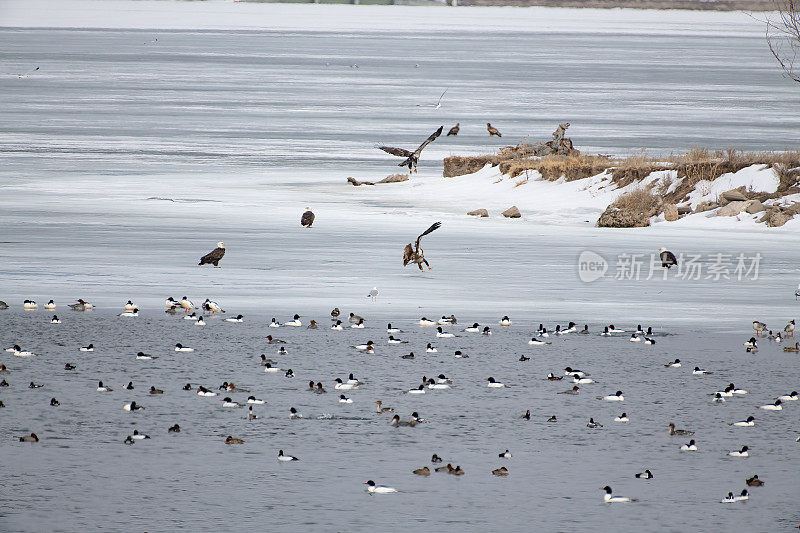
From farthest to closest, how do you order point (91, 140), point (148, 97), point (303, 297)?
1. point (148, 97)
2. point (91, 140)
3. point (303, 297)

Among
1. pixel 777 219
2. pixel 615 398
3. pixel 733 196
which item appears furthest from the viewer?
pixel 733 196

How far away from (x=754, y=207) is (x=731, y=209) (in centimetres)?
48

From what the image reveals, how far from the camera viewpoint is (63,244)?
25125 millimetres

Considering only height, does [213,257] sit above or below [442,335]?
above

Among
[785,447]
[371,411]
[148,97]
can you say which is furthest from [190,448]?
[148,97]

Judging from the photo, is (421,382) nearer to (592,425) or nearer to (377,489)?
(592,425)

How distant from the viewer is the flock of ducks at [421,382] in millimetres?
12672

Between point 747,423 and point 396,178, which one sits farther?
point 396,178

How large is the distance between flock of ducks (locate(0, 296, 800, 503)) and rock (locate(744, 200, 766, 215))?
10042 mm

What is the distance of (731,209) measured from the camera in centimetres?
2791

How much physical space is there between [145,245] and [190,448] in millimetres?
12451

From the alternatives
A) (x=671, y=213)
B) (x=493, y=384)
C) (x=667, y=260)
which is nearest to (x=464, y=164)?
(x=671, y=213)

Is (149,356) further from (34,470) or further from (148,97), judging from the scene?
(148,97)

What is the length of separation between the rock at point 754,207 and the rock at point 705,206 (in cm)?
69
